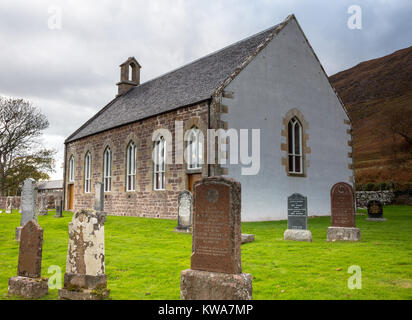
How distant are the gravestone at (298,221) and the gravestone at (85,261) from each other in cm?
682

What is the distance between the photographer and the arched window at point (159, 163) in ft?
63.2

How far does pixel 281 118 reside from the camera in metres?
18.8

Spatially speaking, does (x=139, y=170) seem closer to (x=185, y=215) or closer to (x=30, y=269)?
(x=185, y=215)

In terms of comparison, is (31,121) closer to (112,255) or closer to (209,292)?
(112,255)

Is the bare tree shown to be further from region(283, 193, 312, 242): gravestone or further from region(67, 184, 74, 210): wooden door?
region(283, 193, 312, 242): gravestone

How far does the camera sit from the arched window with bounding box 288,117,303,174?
1927 centimetres

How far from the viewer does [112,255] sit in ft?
30.5

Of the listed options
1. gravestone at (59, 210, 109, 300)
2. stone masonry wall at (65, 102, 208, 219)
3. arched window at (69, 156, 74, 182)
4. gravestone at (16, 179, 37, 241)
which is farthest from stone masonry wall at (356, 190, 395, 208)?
gravestone at (59, 210, 109, 300)

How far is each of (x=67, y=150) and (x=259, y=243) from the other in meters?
22.8

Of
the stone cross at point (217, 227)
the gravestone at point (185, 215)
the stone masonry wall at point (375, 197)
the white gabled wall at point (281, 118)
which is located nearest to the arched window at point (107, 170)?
the white gabled wall at point (281, 118)

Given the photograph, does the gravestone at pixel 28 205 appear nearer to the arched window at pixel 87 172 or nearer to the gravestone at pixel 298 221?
the gravestone at pixel 298 221

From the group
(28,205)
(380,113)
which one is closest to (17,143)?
(28,205)
